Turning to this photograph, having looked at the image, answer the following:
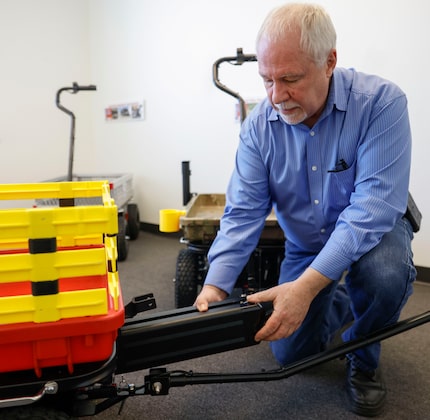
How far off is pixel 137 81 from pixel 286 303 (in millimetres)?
2882

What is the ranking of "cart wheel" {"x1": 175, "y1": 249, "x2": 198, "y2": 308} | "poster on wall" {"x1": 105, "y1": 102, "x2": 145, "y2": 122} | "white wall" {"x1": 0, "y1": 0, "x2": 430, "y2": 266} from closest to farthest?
"cart wheel" {"x1": 175, "y1": 249, "x2": 198, "y2": 308} < "white wall" {"x1": 0, "y1": 0, "x2": 430, "y2": 266} < "poster on wall" {"x1": 105, "y1": 102, "x2": 145, "y2": 122}

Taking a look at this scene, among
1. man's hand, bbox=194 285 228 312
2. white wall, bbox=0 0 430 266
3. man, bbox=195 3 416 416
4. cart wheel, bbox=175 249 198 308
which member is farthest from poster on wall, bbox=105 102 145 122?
man's hand, bbox=194 285 228 312

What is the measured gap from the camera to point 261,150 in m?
1.29

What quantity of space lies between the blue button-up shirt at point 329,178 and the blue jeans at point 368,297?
0.06 metres

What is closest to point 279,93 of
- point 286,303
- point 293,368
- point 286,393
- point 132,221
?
point 286,303

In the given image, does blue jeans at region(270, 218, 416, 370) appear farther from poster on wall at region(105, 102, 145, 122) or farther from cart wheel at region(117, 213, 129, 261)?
poster on wall at region(105, 102, 145, 122)

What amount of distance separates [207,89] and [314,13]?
2004mm

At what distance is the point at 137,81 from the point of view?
3428mm

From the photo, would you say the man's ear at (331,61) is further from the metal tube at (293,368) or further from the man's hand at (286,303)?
the metal tube at (293,368)

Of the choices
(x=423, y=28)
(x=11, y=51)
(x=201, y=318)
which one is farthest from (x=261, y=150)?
(x=11, y=51)

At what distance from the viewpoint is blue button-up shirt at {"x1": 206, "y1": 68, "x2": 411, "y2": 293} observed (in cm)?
107

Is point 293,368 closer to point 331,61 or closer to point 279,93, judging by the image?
point 279,93

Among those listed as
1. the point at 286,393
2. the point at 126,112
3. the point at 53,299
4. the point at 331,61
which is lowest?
the point at 286,393

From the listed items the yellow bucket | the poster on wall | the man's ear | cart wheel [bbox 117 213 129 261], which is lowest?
cart wheel [bbox 117 213 129 261]
